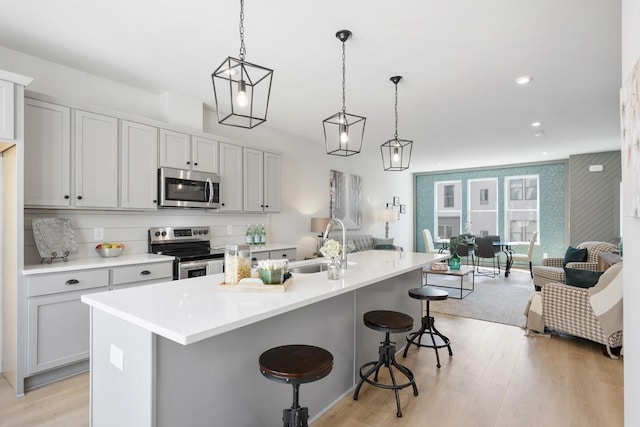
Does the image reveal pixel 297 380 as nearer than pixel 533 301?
Yes

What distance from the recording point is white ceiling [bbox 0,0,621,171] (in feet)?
7.54

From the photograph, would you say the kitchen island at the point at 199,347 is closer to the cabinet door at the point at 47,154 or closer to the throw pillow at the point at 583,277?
the cabinet door at the point at 47,154

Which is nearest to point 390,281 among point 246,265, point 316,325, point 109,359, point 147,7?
point 316,325

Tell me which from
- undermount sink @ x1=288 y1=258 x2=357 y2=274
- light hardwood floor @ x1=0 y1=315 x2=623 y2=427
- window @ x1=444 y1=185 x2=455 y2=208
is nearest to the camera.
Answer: light hardwood floor @ x1=0 y1=315 x2=623 y2=427

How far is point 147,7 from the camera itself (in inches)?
89.3

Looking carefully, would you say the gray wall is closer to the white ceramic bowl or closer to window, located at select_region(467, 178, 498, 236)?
window, located at select_region(467, 178, 498, 236)

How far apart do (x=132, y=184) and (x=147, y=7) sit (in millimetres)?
1637

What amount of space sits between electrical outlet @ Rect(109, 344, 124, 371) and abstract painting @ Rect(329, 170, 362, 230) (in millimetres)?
5085

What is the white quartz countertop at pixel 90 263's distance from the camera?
2.54m

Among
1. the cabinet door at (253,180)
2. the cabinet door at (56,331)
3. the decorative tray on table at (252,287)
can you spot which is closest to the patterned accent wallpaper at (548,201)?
the cabinet door at (253,180)

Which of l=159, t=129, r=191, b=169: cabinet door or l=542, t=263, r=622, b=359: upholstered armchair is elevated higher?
l=159, t=129, r=191, b=169: cabinet door

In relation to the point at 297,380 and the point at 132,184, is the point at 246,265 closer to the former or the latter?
the point at 297,380

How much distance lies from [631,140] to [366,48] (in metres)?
1.92

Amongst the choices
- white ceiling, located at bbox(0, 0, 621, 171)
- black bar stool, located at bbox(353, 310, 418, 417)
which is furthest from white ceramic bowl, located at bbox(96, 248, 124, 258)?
black bar stool, located at bbox(353, 310, 418, 417)
